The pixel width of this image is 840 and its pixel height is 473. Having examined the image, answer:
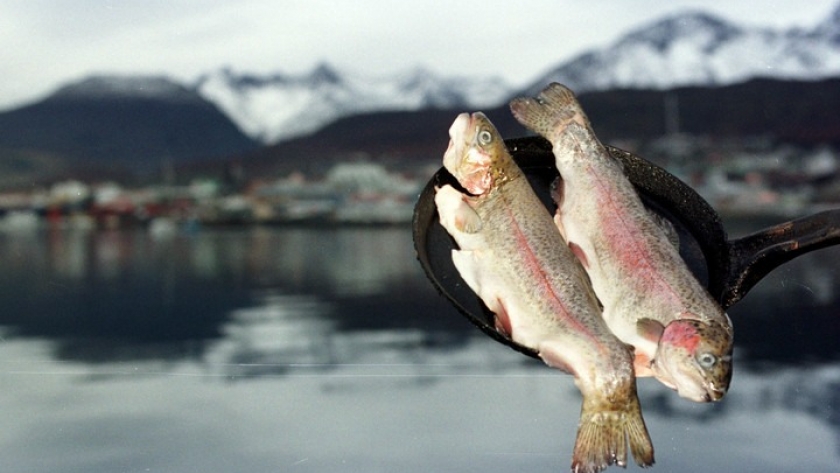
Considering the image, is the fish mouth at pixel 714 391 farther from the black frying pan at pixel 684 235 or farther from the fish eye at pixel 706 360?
the black frying pan at pixel 684 235

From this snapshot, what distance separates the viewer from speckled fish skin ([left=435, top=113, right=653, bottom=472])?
1.10m

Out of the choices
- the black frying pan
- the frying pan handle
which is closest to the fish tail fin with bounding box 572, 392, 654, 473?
the black frying pan

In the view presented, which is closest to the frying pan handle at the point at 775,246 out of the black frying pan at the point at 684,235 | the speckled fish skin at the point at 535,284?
the black frying pan at the point at 684,235

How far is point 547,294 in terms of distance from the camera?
1244mm

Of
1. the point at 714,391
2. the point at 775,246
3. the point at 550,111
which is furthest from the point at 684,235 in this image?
the point at 714,391

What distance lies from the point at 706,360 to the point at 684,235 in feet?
1.37

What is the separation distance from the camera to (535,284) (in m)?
1.26

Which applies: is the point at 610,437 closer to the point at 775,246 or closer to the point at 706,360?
the point at 706,360

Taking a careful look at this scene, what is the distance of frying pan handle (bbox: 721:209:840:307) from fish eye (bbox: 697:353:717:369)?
0.92 feet

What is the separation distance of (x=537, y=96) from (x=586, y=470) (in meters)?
0.58

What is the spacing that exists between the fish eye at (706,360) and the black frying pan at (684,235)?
21cm

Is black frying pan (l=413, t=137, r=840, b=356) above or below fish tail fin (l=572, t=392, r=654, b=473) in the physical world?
above

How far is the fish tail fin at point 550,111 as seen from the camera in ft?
4.62

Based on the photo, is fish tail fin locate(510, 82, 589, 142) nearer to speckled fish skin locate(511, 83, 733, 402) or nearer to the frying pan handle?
speckled fish skin locate(511, 83, 733, 402)
